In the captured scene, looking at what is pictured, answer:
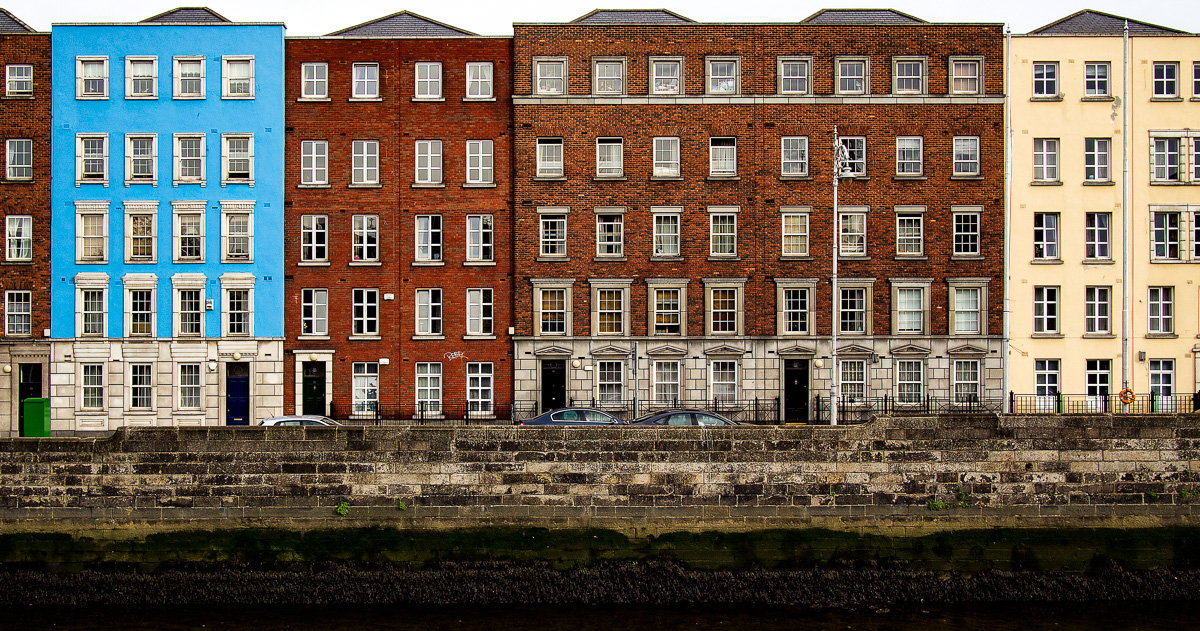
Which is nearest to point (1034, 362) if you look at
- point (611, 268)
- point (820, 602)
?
point (611, 268)

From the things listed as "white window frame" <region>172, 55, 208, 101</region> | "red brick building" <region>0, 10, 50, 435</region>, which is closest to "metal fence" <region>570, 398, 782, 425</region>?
"white window frame" <region>172, 55, 208, 101</region>

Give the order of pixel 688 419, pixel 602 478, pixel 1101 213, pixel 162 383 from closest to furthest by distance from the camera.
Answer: pixel 602 478 < pixel 688 419 < pixel 162 383 < pixel 1101 213

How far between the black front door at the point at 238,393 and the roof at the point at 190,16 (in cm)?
1426

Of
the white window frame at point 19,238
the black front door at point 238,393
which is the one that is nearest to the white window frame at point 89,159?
the white window frame at point 19,238

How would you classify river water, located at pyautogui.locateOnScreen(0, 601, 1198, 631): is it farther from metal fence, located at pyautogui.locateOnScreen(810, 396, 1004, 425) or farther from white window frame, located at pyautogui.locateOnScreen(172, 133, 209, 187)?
white window frame, located at pyautogui.locateOnScreen(172, 133, 209, 187)

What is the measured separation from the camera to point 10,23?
38688mm

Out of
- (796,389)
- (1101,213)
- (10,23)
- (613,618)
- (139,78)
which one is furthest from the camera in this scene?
(10,23)

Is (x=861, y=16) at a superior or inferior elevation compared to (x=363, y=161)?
superior

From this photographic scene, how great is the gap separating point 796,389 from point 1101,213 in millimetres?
14357

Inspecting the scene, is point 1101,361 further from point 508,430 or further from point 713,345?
point 508,430

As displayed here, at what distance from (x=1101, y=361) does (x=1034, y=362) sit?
109 inches

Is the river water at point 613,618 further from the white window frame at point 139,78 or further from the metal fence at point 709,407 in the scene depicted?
the white window frame at point 139,78

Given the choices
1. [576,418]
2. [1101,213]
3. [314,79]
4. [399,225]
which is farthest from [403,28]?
[1101,213]

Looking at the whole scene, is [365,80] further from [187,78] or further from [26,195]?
[26,195]
